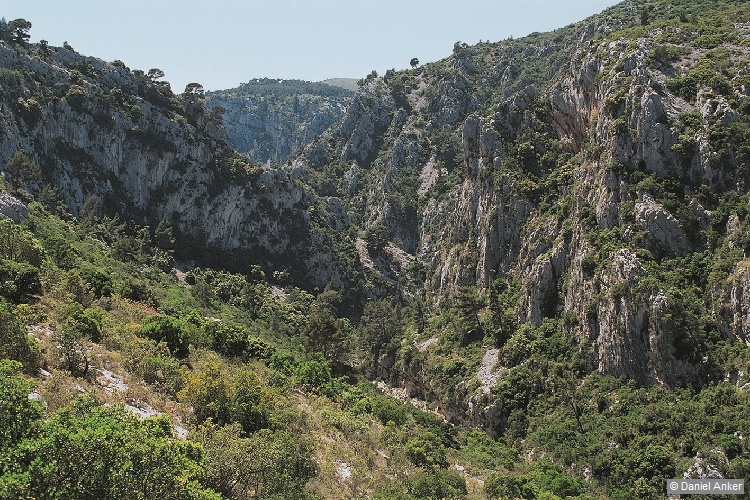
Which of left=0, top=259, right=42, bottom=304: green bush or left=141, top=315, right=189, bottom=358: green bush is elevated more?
left=0, top=259, right=42, bottom=304: green bush

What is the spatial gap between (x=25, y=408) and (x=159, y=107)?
10982 cm

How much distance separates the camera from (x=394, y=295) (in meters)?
126

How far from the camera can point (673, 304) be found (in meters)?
49.5

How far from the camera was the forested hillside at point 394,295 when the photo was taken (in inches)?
832

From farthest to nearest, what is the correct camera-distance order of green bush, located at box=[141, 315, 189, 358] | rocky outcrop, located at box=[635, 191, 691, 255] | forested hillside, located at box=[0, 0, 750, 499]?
1. rocky outcrop, located at box=[635, 191, 691, 255]
2. green bush, located at box=[141, 315, 189, 358]
3. forested hillside, located at box=[0, 0, 750, 499]

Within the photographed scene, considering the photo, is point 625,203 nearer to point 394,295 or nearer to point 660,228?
point 660,228

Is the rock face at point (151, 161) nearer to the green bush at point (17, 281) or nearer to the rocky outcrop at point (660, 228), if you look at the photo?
the green bush at point (17, 281)

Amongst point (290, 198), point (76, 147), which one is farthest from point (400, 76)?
point (76, 147)

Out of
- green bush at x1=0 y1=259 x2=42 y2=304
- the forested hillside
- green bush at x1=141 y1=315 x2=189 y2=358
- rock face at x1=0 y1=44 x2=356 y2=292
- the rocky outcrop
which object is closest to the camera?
the forested hillside

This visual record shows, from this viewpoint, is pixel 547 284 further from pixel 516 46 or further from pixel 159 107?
pixel 516 46

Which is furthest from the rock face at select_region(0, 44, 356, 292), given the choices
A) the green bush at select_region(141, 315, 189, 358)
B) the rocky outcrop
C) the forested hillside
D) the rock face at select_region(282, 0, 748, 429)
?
the rocky outcrop

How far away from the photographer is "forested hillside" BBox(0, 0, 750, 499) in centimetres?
Result: 2114

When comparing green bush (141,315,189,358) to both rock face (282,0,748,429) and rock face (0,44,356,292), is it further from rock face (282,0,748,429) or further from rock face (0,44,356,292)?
rock face (0,44,356,292)

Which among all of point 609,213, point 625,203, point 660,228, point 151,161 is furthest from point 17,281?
point 151,161
